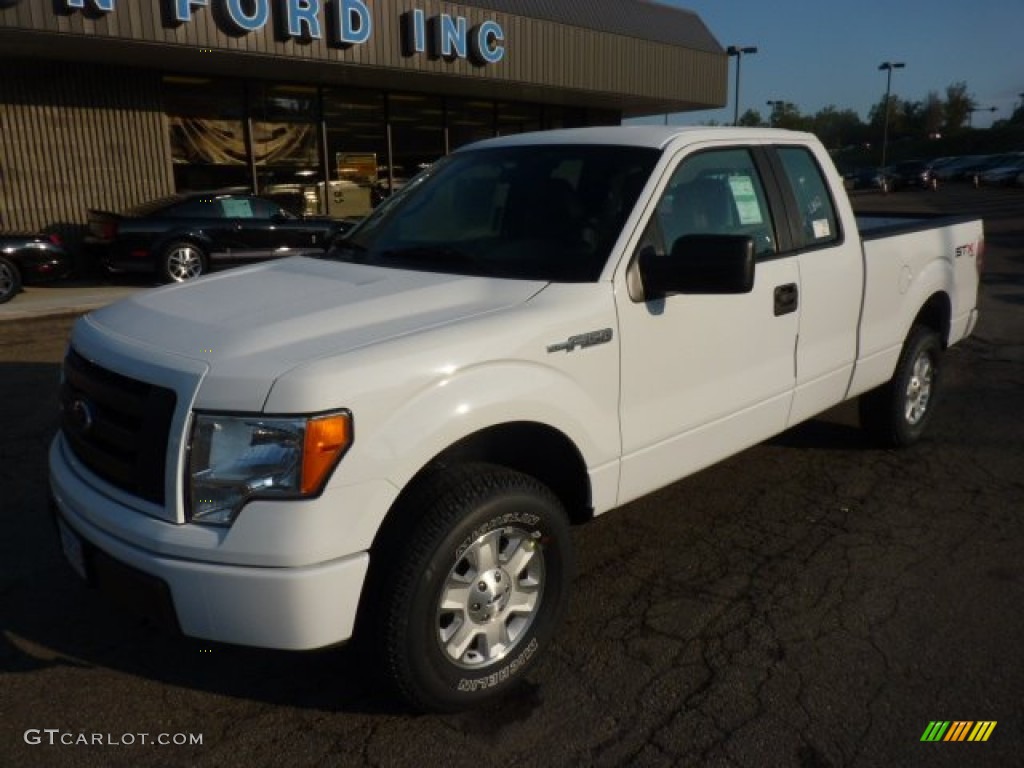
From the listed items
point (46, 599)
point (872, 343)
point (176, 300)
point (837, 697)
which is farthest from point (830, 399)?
point (46, 599)

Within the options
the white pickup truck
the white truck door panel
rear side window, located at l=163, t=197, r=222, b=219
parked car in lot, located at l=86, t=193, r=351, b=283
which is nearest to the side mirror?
the white pickup truck

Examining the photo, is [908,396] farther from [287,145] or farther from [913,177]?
[913,177]

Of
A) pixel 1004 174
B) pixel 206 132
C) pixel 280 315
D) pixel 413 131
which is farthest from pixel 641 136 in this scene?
pixel 1004 174

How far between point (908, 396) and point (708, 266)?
2892mm

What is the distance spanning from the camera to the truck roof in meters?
3.59

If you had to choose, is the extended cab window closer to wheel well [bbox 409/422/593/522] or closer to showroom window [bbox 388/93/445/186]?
wheel well [bbox 409/422/593/522]

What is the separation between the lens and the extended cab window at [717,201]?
346cm

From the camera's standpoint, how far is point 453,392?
256 cm

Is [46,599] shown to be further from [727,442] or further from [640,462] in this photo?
[727,442]

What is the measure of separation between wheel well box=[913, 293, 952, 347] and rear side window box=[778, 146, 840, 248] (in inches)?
53.8

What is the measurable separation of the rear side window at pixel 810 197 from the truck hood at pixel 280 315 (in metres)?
1.79

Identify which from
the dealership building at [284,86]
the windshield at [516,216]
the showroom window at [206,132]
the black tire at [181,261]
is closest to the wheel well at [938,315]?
the windshield at [516,216]

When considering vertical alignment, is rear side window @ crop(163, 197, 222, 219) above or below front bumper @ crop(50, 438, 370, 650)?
above

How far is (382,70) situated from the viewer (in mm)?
15859
